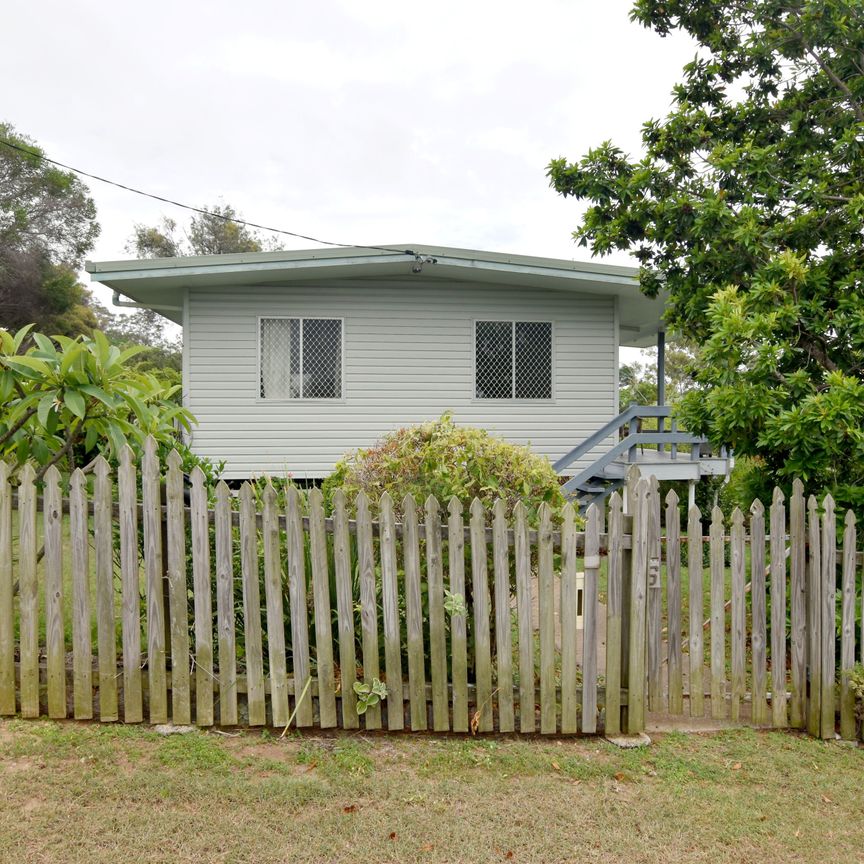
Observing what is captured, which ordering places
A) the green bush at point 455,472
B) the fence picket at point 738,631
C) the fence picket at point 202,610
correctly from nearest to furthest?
the fence picket at point 202,610
the fence picket at point 738,631
the green bush at point 455,472

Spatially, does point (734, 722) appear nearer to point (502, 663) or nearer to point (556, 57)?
point (502, 663)

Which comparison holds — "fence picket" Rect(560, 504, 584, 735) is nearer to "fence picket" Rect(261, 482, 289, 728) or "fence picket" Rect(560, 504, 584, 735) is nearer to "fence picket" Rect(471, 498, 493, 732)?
"fence picket" Rect(471, 498, 493, 732)

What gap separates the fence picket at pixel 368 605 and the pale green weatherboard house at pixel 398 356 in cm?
738

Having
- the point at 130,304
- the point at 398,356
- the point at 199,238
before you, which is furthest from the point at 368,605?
the point at 199,238

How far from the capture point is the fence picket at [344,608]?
377 centimetres

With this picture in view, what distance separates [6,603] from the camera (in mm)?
3875

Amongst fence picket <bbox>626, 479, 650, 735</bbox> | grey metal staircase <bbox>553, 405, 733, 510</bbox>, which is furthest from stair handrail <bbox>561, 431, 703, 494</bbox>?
fence picket <bbox>626, 479, 650, 735</bbox>

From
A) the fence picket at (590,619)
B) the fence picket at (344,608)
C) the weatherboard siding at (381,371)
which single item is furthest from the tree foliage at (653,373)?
the fence picket at (344,608)

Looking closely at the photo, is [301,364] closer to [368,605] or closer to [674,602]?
[368,605]

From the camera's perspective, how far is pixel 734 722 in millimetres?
4121

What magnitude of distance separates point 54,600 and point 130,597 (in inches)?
18.7

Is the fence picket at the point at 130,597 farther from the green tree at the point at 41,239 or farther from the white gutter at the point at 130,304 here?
the green tree at the point at 41,239

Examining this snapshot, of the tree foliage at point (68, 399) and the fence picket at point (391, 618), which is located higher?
the tree foliage at point (68, 399)

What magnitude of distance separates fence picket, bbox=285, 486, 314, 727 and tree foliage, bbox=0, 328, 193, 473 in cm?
108
